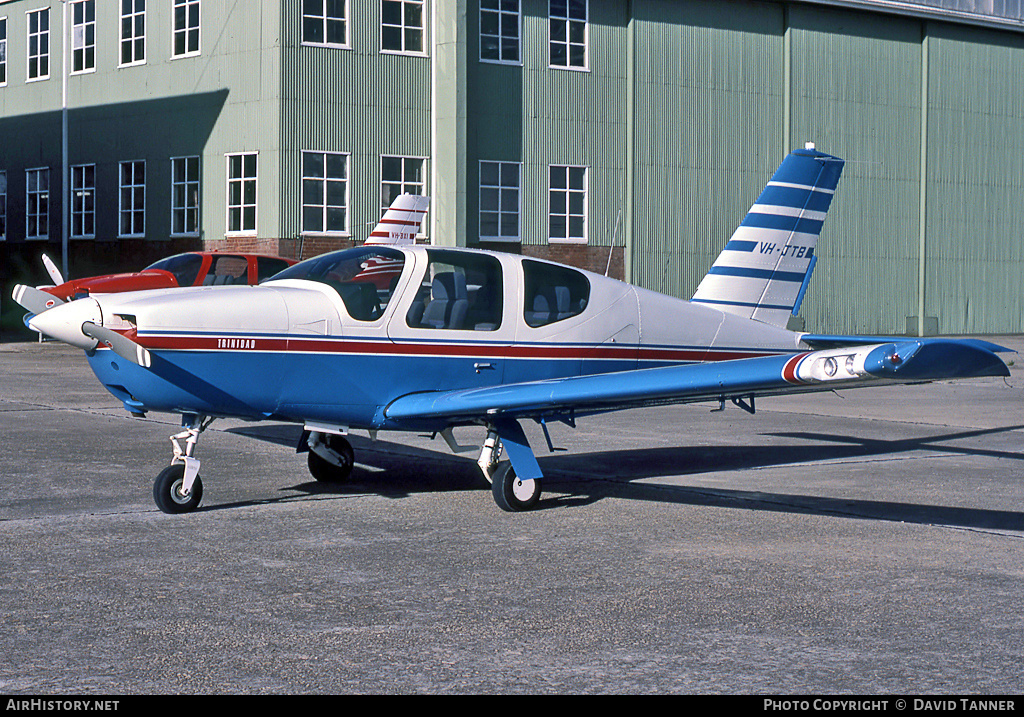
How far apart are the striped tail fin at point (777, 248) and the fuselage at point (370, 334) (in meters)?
1.25

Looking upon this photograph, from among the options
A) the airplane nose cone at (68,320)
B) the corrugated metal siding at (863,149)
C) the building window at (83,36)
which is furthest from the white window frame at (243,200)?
the airplane nose cone at (68,320)

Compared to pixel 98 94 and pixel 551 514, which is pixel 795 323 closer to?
pixel 98 94

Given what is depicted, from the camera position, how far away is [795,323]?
3481cm

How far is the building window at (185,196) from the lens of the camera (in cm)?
3288

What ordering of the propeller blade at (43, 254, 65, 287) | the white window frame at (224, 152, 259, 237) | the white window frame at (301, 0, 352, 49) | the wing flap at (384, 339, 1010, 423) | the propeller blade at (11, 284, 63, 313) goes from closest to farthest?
the wing flap at (384, 339, 1010, 423), the propeller blade at (11, 284, 63, 313), the propeller blade at (43, 254, 65, 287), the white window frame at (301, 0, 352, 49), the white window frame at (224, 152, 259, 237)

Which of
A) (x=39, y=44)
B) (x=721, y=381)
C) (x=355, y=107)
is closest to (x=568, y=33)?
(x=355, y=107)

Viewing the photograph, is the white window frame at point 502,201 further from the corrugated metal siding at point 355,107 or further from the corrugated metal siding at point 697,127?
the corrugated metal siding at point 697,127

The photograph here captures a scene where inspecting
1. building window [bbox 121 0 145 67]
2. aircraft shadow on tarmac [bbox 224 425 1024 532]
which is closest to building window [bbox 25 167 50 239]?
building window [bbox 121 0 145 67]

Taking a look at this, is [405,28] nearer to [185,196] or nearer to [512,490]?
[185,196]

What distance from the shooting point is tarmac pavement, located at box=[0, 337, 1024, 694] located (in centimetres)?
471

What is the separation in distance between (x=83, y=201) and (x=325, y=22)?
990cm

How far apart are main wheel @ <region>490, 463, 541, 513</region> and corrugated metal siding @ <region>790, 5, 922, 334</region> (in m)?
28.9

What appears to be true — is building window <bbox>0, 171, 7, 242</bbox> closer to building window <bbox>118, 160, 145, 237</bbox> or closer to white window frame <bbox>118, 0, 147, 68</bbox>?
building window <bbox>118, 160, 145, 237</bbox>

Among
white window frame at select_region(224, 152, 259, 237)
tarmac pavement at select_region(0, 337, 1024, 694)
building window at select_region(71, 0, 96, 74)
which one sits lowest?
tarmac pavement at select_region(0, 337, 1024, 694)
